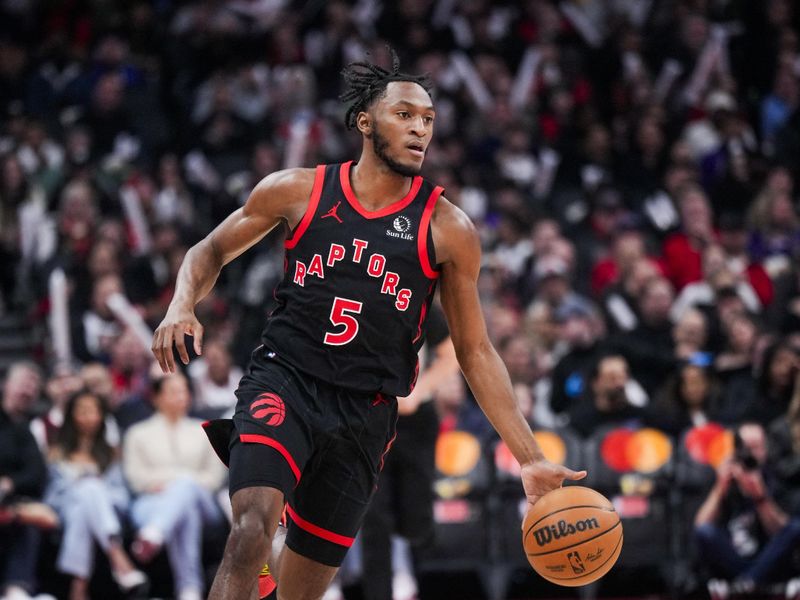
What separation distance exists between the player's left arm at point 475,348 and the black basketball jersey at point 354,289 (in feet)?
0.22

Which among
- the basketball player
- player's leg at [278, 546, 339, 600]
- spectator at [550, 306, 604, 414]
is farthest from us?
spectator at [550, 306, 604, 414]

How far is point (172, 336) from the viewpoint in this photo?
457cm

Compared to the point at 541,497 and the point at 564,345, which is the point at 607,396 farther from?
the point at 541,497

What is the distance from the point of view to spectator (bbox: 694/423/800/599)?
844cm

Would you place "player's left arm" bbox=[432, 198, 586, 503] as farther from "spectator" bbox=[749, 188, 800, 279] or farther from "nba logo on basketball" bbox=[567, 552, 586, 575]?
"spectator" bbox=[749, 188, 800, 279]

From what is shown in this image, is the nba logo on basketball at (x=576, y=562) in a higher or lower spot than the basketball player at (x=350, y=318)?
lower

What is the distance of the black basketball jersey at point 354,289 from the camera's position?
4.82 meters

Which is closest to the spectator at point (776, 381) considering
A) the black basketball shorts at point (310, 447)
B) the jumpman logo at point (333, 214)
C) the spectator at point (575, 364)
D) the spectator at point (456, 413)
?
the spectator at point (575, 364)

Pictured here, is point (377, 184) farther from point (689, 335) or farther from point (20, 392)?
point (689, 335)

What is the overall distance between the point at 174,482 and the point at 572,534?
182 inches

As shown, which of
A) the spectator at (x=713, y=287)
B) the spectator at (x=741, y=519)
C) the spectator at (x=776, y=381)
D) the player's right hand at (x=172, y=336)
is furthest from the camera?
the spectator at (x=713, y=287)

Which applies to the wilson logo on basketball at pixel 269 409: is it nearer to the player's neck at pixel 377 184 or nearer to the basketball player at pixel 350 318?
the basketball player at pixel 350 318

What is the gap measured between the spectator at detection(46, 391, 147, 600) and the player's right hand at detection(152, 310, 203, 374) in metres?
4.28

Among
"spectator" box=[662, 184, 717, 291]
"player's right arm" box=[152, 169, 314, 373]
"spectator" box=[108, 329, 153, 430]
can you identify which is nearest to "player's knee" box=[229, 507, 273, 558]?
"player's right arm" box=[152, 169, 314, 373]
